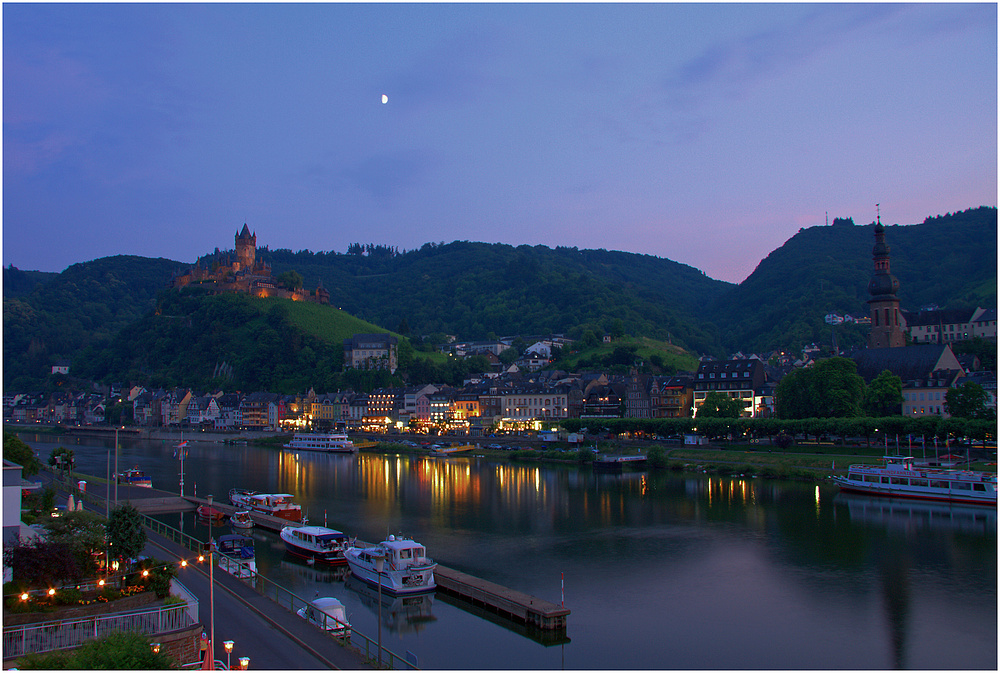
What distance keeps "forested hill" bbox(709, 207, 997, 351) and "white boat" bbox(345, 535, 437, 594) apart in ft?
400

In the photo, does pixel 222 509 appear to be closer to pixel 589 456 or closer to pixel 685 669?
pixel 685 669

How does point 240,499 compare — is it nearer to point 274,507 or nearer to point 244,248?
point 274,507

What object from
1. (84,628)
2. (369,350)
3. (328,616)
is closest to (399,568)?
(328,616)

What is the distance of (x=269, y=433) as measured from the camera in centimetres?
10669

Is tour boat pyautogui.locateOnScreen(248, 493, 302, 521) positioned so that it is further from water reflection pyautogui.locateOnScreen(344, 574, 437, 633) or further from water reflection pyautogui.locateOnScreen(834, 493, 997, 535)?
water reflection pyautogui.locateOnScreen(834, 493, 997, 535)

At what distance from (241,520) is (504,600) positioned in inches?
741

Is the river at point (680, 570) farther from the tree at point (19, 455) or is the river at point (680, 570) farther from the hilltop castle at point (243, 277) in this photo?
the hilltop castle at point (243, 277)

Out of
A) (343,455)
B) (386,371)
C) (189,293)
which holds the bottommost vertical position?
(343,455)

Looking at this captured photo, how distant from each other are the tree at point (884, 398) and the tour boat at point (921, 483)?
19661 mm

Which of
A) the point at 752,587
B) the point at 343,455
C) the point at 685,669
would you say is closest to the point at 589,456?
the point at 343,455

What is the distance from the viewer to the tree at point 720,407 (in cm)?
7112

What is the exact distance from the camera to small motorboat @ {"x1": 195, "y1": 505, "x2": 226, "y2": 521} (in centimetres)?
3683

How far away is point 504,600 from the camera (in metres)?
22.2

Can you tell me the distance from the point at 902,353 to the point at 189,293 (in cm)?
14144
